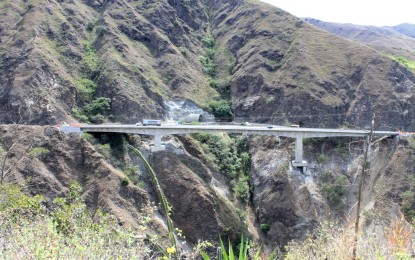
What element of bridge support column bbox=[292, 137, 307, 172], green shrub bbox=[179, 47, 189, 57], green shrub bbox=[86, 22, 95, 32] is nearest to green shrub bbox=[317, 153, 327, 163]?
bridge support column bbox=[292, 137, 307, 172]

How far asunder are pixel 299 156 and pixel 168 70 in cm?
2959

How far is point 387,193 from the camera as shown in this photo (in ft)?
159

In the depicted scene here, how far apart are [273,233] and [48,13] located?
5130cm

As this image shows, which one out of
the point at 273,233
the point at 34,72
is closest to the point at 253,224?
the point at 273,233

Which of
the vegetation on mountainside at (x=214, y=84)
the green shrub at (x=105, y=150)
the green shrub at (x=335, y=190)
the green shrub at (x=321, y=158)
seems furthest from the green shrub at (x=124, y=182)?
the vegetation on mountainside at (x=214, y=84)

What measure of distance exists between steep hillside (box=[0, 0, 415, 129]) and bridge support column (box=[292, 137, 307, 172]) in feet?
34.6

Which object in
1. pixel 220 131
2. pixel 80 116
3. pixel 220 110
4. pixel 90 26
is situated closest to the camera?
pixel 220 131

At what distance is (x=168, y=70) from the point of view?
2795 inches

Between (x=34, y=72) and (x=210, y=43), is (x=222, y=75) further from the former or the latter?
(x=34, y=72)

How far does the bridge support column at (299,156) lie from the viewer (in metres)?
52.0

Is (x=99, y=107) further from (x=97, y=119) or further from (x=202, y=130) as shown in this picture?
(x=202, y=130)

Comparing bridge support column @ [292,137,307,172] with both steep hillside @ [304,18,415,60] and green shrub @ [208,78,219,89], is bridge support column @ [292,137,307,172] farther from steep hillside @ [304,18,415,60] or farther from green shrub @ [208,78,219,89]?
steep hillside @ [304,18,415,60]

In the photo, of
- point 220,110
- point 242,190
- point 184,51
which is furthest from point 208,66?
point 242,190

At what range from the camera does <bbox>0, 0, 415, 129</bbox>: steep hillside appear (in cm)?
5806
